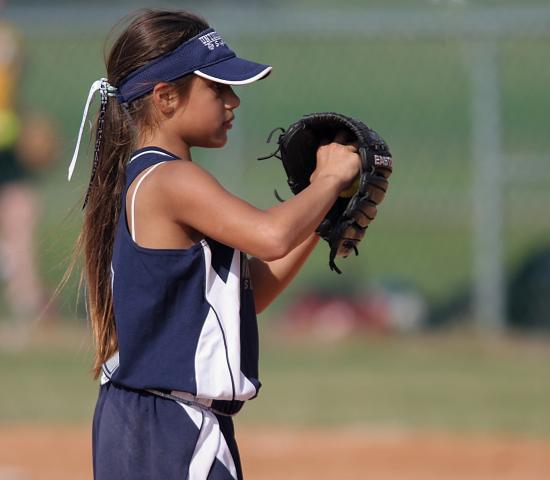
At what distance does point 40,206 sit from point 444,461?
5747mm

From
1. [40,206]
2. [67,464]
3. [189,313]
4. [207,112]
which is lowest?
[67,464]

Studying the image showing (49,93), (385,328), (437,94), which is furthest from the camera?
(49,93)

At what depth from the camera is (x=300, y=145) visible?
2.94 metres

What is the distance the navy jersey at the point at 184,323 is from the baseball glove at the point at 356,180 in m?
0.28

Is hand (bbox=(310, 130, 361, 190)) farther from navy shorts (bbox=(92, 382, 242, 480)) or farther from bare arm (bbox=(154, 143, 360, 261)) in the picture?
navy shorts (bbox=(92, 382, 242, 480))

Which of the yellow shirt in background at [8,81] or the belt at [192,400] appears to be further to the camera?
the yellow shirt in background at [8,81]

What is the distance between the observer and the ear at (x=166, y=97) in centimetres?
273

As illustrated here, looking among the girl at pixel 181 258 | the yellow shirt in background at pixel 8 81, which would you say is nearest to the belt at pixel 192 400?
the girl at pixel 181 258

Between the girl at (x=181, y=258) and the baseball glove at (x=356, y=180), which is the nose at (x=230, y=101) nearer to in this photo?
the girl at (x=181, y=258)

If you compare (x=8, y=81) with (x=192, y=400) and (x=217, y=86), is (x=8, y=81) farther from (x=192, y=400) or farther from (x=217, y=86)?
(x=192, y=400)

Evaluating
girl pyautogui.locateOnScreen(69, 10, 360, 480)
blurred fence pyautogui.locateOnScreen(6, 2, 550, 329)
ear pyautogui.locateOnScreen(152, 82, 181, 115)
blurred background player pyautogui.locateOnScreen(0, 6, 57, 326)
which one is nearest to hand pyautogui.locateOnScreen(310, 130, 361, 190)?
girl pyautogui.locateOnScreen(69, 10, 360, 480)

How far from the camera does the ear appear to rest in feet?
8.95

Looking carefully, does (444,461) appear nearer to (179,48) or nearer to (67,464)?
(67,464)

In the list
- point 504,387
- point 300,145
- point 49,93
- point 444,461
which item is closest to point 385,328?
point 504,387
